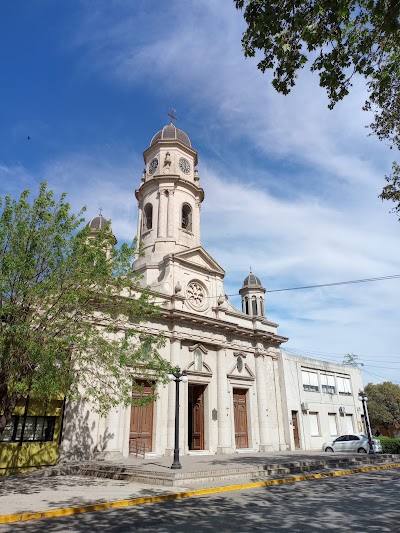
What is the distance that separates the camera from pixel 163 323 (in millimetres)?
21875

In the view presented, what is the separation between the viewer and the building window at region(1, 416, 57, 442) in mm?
15223

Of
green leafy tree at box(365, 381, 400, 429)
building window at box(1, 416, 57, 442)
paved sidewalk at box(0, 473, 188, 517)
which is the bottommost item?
paved sidewalk at box(0, 473, 188, 517)

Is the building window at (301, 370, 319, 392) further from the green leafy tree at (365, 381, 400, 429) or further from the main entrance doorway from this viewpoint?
the green leafy tree at (365, 381, 400, 429)

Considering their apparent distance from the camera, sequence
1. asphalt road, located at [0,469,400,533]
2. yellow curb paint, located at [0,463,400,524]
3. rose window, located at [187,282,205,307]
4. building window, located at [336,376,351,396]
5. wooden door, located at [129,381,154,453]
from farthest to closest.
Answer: building window, located at [336,376,351,396] → rose window, located at [187,282,205,307] → wooden door, located at [129,381,154,453] → yellow curb paint, located at [0,463,400,524] → asphalt road, located at [0,469,400,533]

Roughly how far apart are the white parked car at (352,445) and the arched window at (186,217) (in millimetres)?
17969

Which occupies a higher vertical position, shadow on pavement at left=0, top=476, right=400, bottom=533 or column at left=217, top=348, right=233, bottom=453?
column at left=217, top=348, right=233, bottom=453

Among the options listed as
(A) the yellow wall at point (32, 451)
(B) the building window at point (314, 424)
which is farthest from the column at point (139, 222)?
(B) the building window at point (314, 424)

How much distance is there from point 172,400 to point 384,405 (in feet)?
135

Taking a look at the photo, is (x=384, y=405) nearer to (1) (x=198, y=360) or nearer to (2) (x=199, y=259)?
(1) (x=198, y=360)

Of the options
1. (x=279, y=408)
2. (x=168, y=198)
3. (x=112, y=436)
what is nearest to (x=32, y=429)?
(x=112, y=436)

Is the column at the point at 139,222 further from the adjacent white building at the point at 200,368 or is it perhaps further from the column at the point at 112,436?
the column at the point at 112,436

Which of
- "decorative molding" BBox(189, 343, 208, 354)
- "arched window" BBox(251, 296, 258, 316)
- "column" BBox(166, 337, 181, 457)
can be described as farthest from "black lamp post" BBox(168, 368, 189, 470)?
"arched window" BBox(251, 296, 258, 316)

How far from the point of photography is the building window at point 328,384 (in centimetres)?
3064

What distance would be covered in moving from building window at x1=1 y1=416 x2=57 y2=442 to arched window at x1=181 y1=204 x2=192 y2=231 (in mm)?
16148
